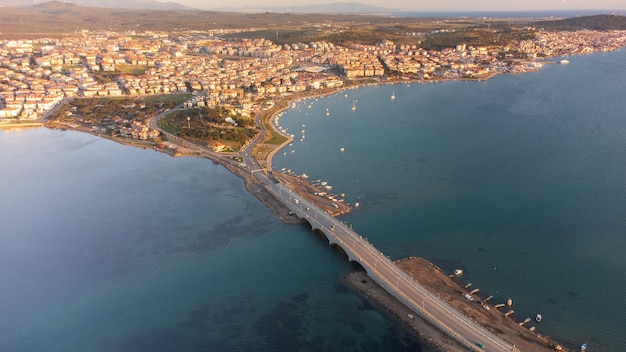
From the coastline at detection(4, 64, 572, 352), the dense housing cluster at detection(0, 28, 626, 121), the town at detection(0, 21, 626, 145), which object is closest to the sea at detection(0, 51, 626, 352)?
the coastline at detection(4, 64, 572, 352)

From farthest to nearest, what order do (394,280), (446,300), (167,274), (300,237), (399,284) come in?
(300,237) < (167,274) < (394,280) < (399,284) < (446,300)

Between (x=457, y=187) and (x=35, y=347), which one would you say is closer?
(x=35, y=347)

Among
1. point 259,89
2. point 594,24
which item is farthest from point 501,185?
point 594,24

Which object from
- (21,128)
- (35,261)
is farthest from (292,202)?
(21,128)

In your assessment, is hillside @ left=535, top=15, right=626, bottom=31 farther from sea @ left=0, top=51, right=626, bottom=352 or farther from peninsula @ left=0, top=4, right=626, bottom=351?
sea @ left=0, top=51, right=626, bottom=352

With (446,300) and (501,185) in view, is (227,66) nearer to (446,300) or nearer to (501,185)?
(501,185)

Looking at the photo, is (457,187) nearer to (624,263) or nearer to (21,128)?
(624,263)
